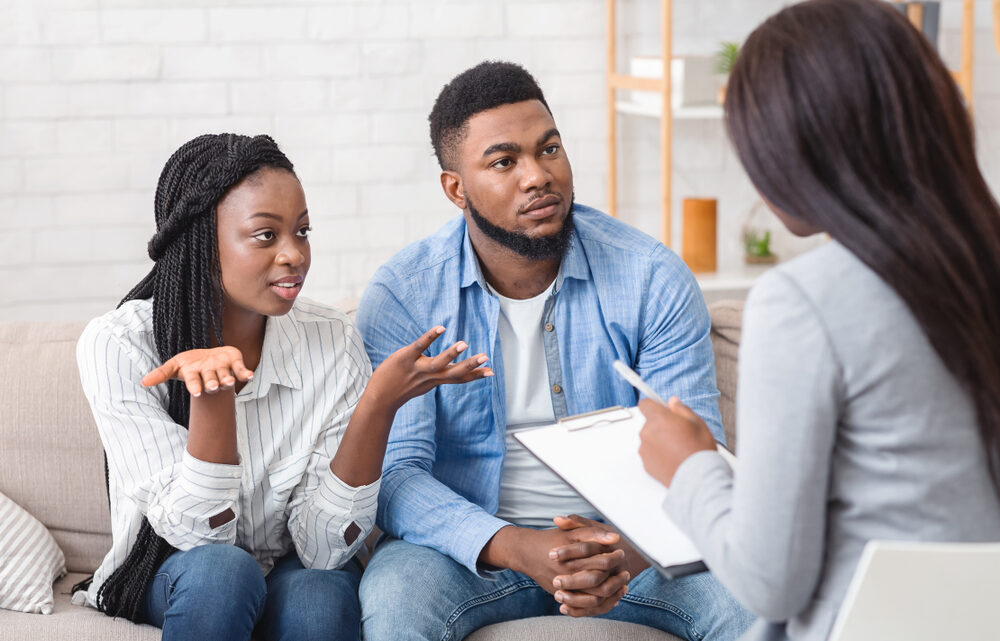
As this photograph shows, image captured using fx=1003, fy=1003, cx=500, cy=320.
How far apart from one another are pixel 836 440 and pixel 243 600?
0.86 meters

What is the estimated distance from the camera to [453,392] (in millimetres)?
1711

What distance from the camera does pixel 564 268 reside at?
68.3 inches

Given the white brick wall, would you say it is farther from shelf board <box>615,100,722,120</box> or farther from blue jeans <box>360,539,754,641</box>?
blue jeans <box>360,539,754,641</box>

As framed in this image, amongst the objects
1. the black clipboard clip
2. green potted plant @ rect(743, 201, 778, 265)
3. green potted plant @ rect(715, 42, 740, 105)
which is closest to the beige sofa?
the black clipboard clip

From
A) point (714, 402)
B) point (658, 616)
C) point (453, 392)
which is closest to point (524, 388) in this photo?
point (453, 392)

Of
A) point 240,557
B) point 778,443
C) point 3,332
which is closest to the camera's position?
point 778,443

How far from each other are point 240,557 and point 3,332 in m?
0.81

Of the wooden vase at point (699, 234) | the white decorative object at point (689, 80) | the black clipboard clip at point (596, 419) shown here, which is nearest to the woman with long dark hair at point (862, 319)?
the black clipboard clip at point (596, 419)

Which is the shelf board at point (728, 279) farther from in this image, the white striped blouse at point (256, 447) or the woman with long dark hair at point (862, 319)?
the woman with long dark hair at point (862, 319)

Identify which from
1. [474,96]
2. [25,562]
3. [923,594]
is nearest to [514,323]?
[474,96]

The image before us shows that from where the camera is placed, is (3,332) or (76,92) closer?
(3,332)

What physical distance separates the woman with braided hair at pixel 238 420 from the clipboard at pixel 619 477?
19 cm

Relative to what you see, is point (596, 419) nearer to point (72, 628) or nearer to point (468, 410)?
point (468, 410)

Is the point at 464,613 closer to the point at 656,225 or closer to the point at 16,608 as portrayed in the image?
the point at 16,608
